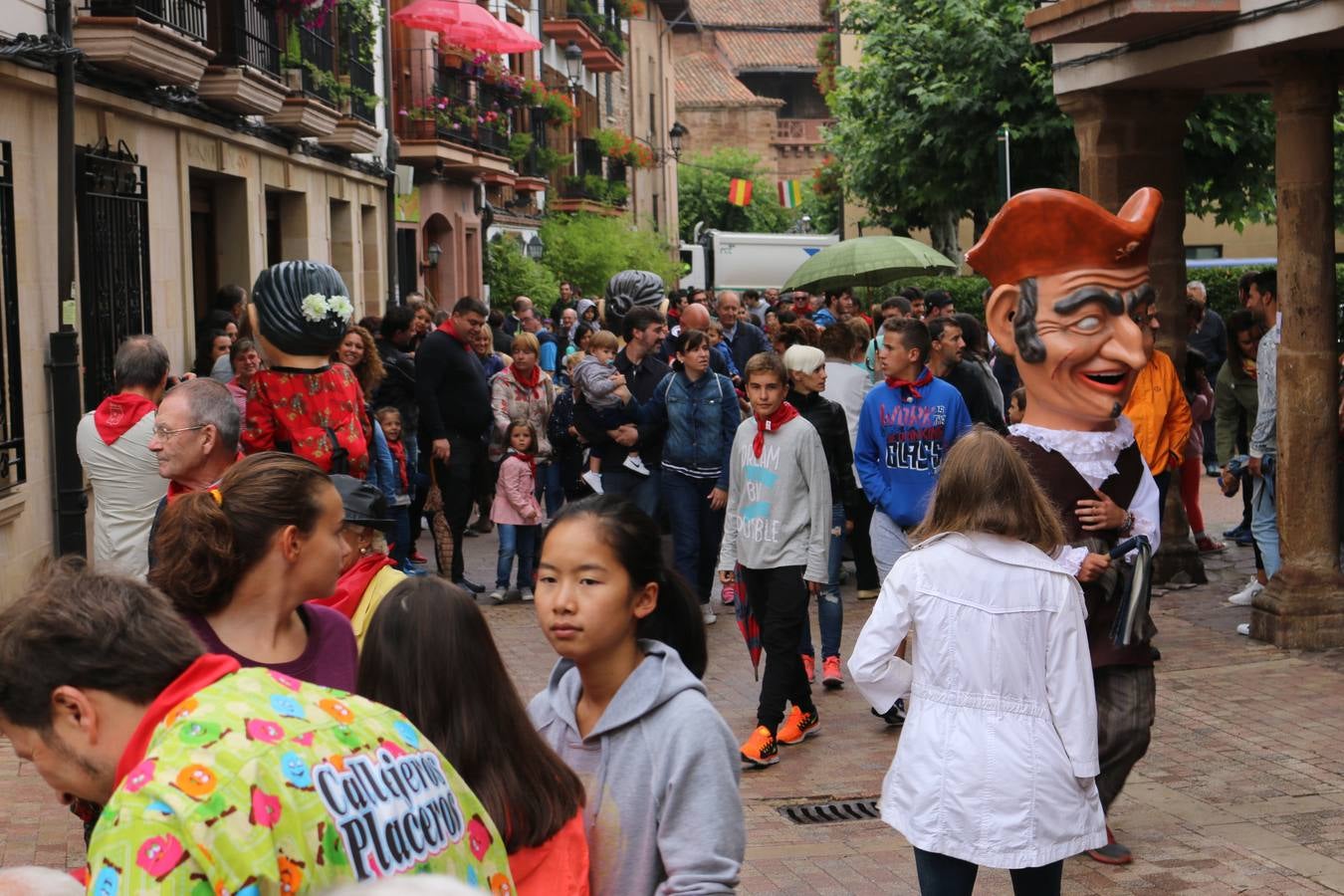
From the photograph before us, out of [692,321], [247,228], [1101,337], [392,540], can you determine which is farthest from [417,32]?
[1101,337]

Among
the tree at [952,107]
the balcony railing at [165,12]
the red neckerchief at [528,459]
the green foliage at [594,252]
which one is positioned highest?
the tree at [952,107]

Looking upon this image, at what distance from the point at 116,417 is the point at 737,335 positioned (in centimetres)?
972

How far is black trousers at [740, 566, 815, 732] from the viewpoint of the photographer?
7652 mm

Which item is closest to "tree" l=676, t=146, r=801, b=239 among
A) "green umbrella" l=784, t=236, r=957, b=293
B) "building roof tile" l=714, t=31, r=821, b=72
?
"building roof tile" l=714, t=31, r=821, b=72

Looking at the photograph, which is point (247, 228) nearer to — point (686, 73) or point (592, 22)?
point (592, 22)

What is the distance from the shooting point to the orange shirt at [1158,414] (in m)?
8.40

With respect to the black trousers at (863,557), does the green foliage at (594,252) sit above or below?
above

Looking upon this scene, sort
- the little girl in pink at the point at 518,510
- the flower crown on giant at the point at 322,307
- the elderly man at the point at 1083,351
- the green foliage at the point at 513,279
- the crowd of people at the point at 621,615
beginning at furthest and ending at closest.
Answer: the green foliage at the point at 513,279, the little girl in pink at the point at 518,510, the flower crown on giant at the point at 322,307, the elderly man at the point at 1083,351, the crowd of people at the point at 621,615

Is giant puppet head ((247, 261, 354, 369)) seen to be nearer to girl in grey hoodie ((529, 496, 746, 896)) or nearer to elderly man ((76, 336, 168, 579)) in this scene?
elderly man ((76, 336, 168, 579))

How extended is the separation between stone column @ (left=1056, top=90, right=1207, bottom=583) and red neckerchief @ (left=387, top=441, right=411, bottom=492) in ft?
15.0

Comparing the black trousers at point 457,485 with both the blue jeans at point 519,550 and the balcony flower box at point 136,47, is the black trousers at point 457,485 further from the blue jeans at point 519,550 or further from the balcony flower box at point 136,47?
the balcony flower box at point 136,47

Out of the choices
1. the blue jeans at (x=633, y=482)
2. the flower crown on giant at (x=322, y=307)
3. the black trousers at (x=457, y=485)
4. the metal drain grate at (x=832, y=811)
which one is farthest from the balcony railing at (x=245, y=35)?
the metal drain grate at (x=832, y=811)

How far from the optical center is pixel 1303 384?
9.47 meters

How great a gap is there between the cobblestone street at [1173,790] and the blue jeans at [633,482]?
1.13m
